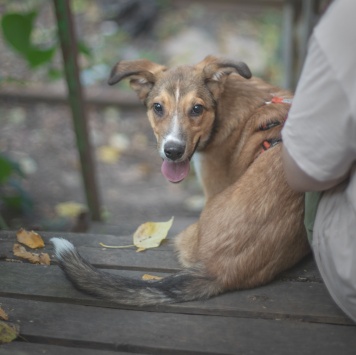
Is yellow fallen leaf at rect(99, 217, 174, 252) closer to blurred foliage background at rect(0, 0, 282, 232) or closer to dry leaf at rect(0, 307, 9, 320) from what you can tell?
dry leaf at rect(0, 307, 9, 320)

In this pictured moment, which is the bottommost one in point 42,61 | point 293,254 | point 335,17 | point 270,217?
point 42,61

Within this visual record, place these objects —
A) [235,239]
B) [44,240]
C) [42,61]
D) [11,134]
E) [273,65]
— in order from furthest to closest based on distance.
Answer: [273,65]
[11,134]
[42,61]
[44,240]
[235,239]

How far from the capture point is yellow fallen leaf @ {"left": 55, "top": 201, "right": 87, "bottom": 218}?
5801 mm

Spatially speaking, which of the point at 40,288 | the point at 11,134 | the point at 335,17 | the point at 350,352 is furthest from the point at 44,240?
the point at 11,134

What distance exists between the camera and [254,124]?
3309mm

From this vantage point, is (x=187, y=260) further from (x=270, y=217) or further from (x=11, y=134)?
(x=11, y=134)

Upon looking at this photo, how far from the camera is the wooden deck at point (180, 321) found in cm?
228

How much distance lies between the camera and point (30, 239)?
3.10 m

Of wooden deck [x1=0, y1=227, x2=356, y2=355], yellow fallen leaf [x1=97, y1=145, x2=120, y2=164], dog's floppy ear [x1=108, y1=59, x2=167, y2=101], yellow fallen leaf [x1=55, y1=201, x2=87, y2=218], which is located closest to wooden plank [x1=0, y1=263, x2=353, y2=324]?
wooden deck [x1=0, y1=227, x2=356, y2=355]

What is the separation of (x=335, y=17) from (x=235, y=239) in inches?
44.6

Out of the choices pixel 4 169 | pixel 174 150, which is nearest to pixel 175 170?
pixel 174 150

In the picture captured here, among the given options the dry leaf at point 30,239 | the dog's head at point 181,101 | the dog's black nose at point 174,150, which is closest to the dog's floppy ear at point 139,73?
the dog's head at point 181,101

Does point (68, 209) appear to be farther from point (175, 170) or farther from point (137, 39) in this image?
point (137, 39)

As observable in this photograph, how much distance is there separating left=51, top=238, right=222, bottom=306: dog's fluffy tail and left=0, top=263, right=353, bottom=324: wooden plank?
0.11 feet
